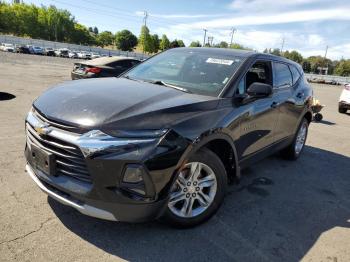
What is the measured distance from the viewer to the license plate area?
113 inches

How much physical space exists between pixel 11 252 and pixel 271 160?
459cm

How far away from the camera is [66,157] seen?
2.79 m

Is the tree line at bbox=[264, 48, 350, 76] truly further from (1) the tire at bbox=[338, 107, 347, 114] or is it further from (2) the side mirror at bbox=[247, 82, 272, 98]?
(2) the side mirror at bbox=[247, 82, 272, 98]

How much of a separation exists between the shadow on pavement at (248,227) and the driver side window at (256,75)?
141 centimetres

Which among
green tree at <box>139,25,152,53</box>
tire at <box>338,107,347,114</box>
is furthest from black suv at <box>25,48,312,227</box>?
green tree at <box>139,25,152,53</box>

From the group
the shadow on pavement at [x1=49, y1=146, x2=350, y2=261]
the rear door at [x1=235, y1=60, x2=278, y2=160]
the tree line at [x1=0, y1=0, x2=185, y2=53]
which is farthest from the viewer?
the tree line at [x1=0, y1=0, x2=185, y2=53]

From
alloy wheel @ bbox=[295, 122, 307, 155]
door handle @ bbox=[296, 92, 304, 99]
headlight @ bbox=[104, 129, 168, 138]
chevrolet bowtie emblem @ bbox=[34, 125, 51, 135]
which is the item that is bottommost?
alloy wheel @ bbox=[295, 122, 307, 155]

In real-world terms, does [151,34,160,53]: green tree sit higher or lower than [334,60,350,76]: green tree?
higher

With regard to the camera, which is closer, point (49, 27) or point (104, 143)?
point (104, 143)

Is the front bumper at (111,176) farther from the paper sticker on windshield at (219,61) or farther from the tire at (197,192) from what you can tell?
the paper sticker on windshield at (219,61)

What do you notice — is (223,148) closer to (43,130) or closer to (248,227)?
(248,227)

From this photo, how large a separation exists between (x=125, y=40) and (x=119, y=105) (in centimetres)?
13424

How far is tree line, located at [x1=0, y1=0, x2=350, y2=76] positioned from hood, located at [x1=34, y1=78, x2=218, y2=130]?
92.0 m

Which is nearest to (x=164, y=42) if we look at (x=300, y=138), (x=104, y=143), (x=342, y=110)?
(x=342, y=110)
